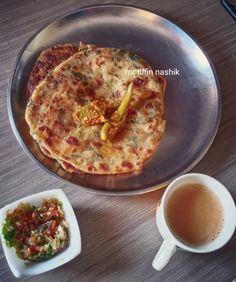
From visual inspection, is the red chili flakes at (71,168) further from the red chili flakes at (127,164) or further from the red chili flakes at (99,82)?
the red chili flakes at (99,82)

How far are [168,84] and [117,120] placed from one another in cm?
28

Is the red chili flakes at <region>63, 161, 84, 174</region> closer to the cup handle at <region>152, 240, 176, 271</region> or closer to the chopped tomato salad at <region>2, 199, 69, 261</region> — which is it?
the chopped tomato salad at <region>2, 199, 69, 261</region>

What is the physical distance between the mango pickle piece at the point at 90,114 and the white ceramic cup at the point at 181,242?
0.33 meters

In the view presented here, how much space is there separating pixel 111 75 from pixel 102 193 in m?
0.43

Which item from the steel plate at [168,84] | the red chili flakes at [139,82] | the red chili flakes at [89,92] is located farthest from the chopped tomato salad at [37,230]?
the red chili flakes at [139,82]

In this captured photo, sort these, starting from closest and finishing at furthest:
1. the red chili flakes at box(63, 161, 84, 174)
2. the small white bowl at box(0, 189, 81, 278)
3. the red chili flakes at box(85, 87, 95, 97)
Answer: the small white bowl at box(0, 189, 81, 278)
the red chili flakes at box(63, 161, 84, 174)
the red chili flakes at box(85, 87, 95, 97)

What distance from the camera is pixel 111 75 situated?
55.1 inches

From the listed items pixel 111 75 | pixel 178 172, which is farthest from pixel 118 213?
pixel 111 75

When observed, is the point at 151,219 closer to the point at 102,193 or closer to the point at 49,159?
the point at 102,193

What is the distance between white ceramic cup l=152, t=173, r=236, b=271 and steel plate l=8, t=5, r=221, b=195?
0.11 meters

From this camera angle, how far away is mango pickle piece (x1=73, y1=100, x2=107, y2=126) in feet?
4.22

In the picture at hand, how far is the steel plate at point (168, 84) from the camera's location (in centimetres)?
127

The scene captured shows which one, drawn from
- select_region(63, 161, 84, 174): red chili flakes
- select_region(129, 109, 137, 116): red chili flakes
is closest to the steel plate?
select_region(63, 161, 84, 174): red chili flakes

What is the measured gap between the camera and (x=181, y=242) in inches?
43.4
